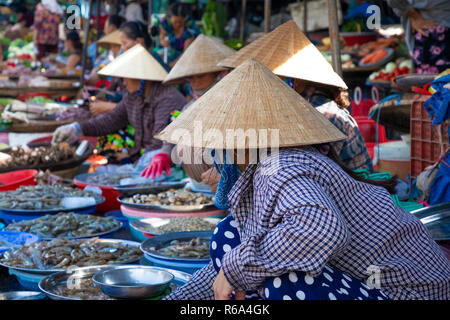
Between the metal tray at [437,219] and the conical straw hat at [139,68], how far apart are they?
255 cm

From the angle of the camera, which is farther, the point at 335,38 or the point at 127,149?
the point at 127,149

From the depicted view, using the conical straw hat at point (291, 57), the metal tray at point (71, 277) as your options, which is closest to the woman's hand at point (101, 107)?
the conical straw hat at point (291, 57)

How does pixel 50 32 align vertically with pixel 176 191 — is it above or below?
above

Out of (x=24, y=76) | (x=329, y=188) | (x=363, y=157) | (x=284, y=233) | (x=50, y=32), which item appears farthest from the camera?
(x=50, y=32)

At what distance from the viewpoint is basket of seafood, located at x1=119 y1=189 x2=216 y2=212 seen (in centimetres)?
303

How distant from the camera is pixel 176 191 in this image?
3355 mm

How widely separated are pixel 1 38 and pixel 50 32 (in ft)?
10.5

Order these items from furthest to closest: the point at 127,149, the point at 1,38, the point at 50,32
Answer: the point at 1,38 < the point at 50,32 < the point at 127,149

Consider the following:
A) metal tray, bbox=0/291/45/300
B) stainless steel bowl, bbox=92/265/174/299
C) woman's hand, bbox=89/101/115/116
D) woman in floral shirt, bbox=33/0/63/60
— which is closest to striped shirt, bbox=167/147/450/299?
stainless steel bowl, bbox=92/265/174/299

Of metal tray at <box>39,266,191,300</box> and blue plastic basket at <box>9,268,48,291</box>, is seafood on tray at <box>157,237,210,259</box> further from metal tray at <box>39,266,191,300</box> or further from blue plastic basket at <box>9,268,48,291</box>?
blue plastic basket at <box>9,268,48,291</box>

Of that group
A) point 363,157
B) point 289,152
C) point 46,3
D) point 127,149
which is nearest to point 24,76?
point 46,3

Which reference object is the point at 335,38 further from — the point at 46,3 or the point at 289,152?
the point at 46,3

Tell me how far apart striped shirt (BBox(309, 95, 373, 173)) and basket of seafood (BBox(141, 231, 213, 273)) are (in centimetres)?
75

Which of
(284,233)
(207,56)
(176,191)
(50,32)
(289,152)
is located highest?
(50,32)
